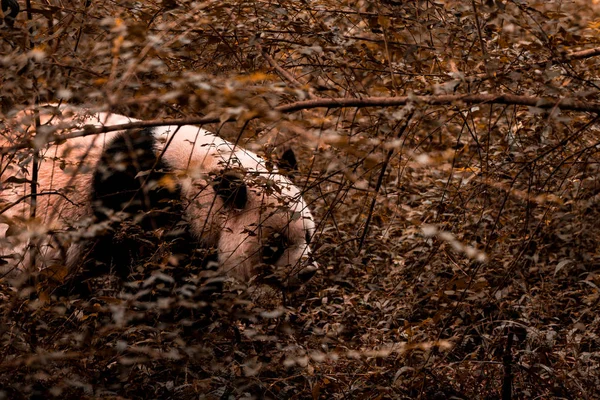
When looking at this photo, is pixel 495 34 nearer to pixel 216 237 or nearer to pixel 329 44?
pixel 329 44

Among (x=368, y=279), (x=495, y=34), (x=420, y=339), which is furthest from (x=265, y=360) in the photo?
(x=495, y=34)

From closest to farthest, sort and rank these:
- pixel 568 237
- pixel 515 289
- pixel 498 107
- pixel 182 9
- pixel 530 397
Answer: pixel 182 9 < pixel 530 397 < pixel 498 107 < pixel 515 289 < pixel 568 237

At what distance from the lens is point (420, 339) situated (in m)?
3.14

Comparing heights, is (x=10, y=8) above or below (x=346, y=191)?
above

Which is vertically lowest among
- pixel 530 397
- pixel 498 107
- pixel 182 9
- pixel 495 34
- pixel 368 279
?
pixel 368 279

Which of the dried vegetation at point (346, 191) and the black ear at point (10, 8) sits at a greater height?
the black ear at point (10, 8)

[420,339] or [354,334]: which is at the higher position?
[420,339]

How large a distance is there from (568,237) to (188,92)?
8.28 ft

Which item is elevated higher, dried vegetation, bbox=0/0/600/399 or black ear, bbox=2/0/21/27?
black ear, bbox=2/0/21/27

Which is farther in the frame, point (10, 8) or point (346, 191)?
point (346, 191)

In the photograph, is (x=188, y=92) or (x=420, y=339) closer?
(x=188, y=92)

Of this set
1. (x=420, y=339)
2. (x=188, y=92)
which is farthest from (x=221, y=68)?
(x=420, y=339)

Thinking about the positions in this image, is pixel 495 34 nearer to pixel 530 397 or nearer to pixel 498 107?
pixel 498 107

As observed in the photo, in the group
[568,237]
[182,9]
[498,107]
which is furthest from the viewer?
[568,237]
